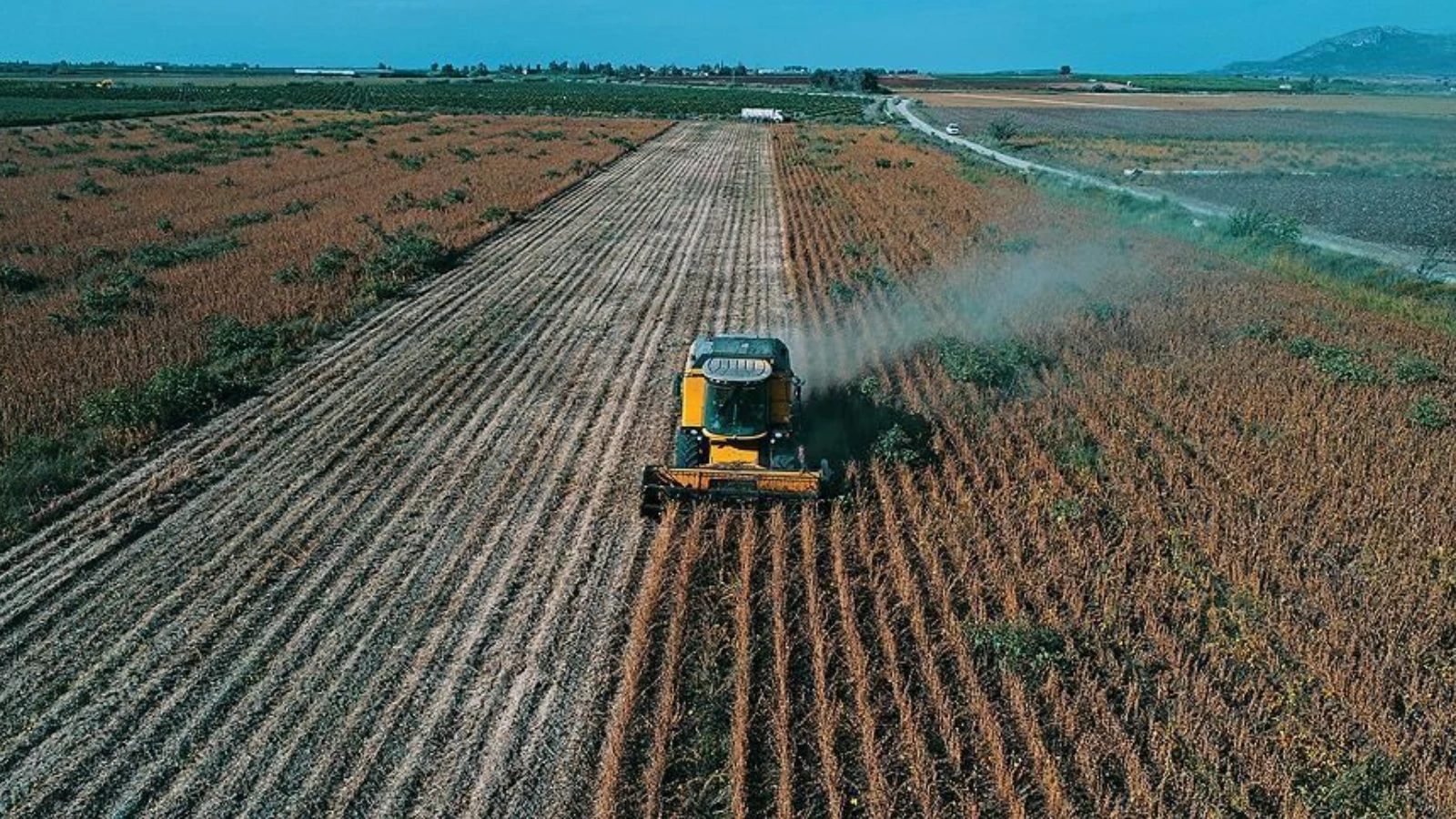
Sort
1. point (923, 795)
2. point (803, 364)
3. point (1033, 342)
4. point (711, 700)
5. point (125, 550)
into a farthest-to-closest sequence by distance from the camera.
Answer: point (1033, 342), point (803, 364), point (125, 550), point (711, 700), point (923, 795)

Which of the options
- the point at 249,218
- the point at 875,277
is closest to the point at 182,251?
the point at 249,218

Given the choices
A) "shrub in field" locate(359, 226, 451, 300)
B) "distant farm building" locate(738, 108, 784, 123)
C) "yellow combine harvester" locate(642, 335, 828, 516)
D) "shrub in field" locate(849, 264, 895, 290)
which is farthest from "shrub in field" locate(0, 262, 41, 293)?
"distant farm building" locate(738, 108, 784, 123)

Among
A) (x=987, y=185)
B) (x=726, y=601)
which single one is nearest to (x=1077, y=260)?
(x=987, y=185)

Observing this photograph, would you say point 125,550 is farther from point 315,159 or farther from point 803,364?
point 315,159

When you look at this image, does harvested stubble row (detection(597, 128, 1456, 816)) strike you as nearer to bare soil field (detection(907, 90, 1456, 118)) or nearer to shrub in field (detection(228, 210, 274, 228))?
shrub in field (detection(228, 210, 274, 228))

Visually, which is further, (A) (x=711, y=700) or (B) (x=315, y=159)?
(B) (x=315, y=159)
